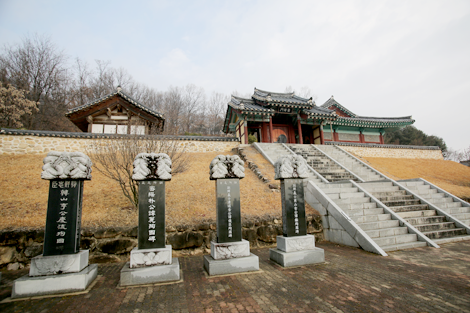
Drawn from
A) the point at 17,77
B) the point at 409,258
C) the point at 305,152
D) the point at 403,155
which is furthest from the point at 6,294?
the point at 17,77

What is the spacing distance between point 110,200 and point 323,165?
11.2 meters

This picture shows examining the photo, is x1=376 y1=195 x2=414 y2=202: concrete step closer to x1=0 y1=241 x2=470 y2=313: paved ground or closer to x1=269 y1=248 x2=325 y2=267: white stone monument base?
x1=0 y1=241 x2=470 y2=313: paved ground

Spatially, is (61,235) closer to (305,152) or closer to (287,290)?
(287,290)

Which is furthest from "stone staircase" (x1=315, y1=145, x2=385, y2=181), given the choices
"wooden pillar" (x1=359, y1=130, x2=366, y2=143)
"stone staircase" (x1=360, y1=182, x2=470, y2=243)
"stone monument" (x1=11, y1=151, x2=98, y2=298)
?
"stone monument" (x1=11, y1=151, x2=98, y2=298)

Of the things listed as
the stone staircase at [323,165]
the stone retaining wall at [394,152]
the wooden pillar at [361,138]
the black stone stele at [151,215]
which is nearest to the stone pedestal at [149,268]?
the black stone stele at [151,215]

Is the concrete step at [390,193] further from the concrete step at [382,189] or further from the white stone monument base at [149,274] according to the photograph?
the white stone monument base at [149,274]

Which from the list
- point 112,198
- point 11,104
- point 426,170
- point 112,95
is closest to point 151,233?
point 112,198

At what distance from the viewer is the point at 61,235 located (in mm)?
4266

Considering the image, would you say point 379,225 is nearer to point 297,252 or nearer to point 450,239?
point 450,239

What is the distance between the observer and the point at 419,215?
7.50 m

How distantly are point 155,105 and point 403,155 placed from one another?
35198mm

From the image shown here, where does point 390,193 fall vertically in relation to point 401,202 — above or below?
above

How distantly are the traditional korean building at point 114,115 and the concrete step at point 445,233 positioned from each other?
16.0 m

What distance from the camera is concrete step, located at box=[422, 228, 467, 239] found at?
6.73 m
